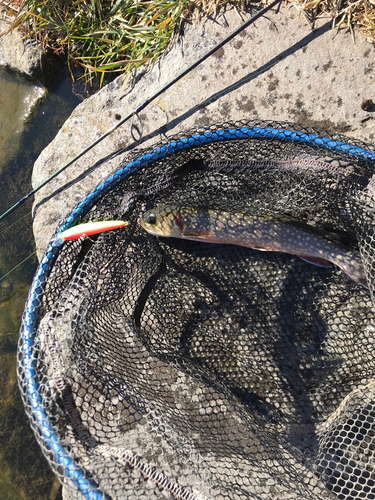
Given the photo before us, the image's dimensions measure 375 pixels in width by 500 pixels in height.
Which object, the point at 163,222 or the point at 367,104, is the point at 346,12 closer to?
the point at 367,104

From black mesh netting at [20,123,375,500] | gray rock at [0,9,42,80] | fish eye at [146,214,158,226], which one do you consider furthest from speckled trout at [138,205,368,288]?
gray rock at [0,9,42,80]

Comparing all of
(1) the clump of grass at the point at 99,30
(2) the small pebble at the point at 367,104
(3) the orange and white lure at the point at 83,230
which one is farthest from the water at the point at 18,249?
(2) the small pebble at the point at 367,104

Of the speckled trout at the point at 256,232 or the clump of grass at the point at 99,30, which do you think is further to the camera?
the clump of grass at the point at 99,30

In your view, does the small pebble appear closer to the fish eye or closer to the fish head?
Result: the fish head

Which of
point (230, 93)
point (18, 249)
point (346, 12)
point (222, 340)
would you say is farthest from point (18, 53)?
point (222, 340)

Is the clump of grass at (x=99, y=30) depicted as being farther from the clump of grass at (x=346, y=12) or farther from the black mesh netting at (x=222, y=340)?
the black mesh netting at (x=222, y=340)

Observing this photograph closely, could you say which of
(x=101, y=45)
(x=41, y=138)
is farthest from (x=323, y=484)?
(x=101, y=45)
